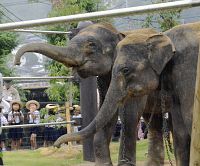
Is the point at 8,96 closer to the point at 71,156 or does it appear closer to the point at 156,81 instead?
the point at 71,156

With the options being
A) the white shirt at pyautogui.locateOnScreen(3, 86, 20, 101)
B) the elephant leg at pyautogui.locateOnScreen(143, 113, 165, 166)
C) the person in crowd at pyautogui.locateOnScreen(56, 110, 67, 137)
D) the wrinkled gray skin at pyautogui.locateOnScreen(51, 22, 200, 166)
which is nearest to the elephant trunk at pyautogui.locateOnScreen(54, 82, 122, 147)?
the wrinkled gray skin at pyautogui.locateOnScreen(51, 22, 200, 166)

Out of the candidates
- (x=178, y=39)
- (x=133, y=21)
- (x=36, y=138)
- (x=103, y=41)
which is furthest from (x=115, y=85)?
(x=133, y=21)

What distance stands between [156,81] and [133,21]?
5537mm

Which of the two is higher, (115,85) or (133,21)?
(133,21)

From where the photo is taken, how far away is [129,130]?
4312 mm

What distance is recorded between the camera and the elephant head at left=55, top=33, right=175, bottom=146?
3217mm

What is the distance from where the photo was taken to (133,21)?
28.8 ft

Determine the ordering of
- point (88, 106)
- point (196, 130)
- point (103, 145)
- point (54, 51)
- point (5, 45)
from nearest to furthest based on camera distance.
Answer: point (196, 130) < point (54, 51) < point (103, 145) < point (88, 106) < point (5, 45)

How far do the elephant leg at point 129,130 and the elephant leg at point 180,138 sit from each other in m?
0.98

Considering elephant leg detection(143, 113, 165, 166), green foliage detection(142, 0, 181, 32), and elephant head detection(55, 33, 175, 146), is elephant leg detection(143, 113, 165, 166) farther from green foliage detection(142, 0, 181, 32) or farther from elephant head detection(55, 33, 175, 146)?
green foliage detection(142, 0, 181, 32)

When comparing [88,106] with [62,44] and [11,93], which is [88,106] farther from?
[62,44]

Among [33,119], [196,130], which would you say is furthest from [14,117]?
[196,130]

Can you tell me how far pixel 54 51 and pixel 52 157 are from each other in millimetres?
2869

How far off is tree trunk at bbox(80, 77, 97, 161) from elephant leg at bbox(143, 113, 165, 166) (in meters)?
0.95
